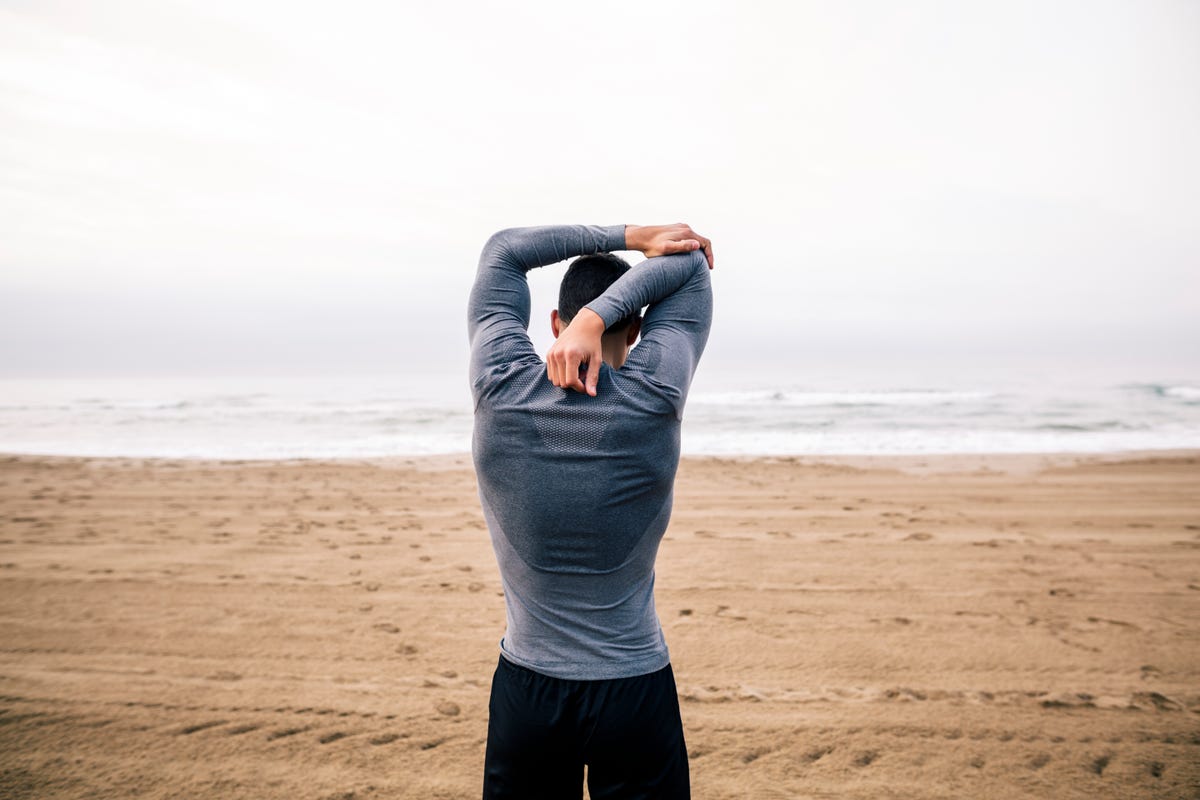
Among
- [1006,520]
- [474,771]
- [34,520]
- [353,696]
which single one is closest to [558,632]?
[474,771]

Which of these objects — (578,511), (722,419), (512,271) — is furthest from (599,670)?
(722,419)

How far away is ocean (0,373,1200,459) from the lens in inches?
576

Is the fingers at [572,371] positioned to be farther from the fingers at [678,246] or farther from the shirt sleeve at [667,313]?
the fingers at [678,246]

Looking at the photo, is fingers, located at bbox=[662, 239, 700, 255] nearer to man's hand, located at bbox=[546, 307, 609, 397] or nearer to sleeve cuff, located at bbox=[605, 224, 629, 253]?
sleeve cuff, located at bbox=[605, 224, 629, 253]

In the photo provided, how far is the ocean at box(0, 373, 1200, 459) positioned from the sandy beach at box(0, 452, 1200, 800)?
674 cm

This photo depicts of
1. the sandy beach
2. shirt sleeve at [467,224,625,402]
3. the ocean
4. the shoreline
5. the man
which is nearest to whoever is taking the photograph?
the man

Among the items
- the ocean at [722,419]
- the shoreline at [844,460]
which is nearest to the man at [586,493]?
the shoreline at [844,460]

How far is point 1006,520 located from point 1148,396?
24.5 m

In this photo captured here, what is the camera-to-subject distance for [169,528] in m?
7.35

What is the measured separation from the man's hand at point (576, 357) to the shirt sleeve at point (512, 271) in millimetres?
172

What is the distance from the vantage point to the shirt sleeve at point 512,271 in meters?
1.40

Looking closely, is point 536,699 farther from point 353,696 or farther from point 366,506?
point 366,506

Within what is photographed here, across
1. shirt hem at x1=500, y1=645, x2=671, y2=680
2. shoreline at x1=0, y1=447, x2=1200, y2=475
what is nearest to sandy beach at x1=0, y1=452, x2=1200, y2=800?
shirt hem at x1=500, y1=645, x2=671, y2=680

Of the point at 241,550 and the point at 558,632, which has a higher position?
the point at 558,632
